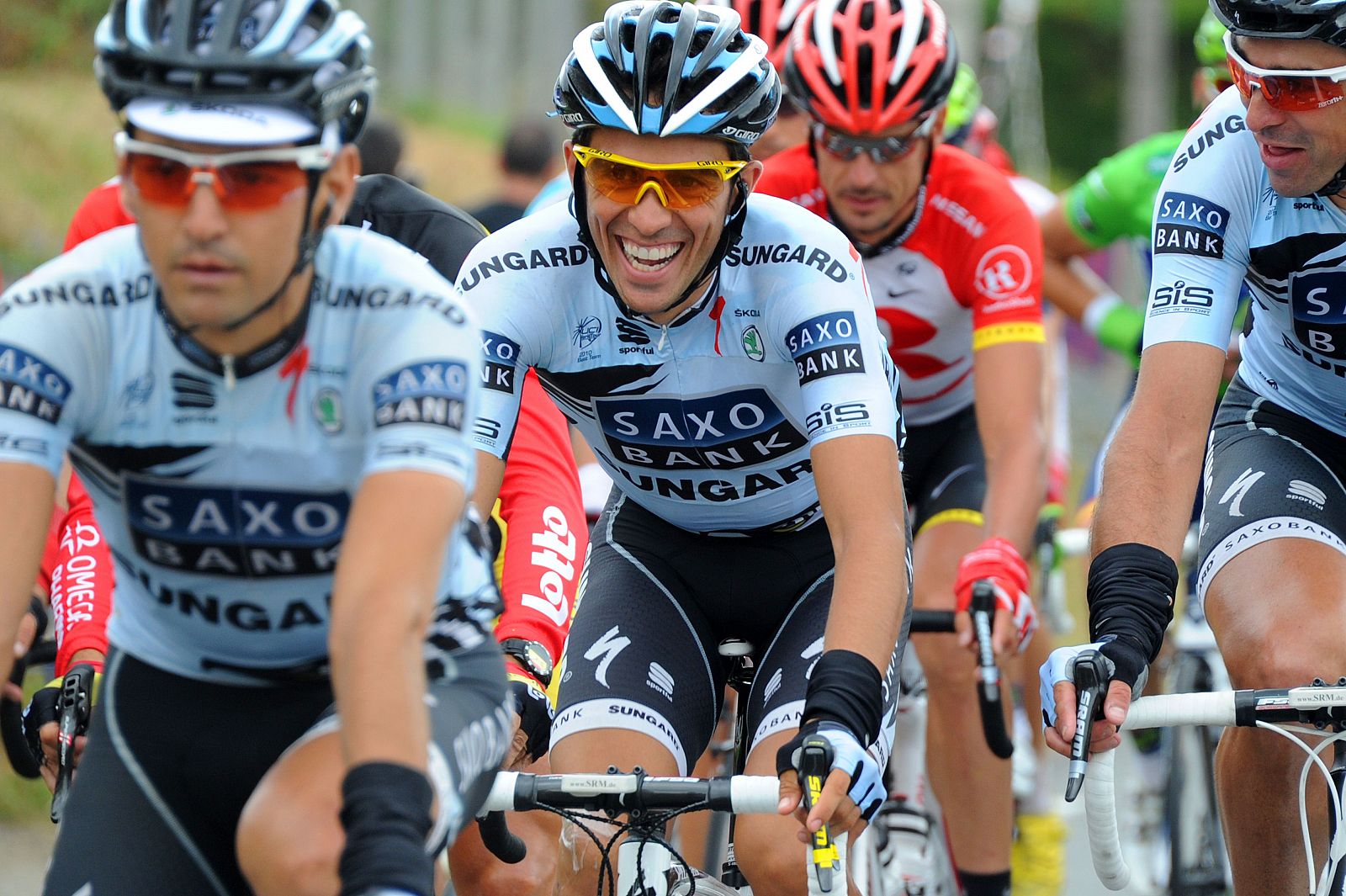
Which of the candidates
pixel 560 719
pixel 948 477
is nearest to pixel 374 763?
pixel 560 719

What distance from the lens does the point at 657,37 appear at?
4.61 m

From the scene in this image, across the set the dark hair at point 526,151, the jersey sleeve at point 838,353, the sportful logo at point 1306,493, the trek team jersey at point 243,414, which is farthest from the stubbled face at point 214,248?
the dark hair at point 526,151

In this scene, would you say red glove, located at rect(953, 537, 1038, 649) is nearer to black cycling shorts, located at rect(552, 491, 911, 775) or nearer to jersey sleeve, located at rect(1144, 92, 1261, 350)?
black cycling shorts, located at rect(552, 491, 911, 775)

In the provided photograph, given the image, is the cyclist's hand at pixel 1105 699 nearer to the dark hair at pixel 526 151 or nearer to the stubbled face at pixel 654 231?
the stubbled face at pixel 654 231

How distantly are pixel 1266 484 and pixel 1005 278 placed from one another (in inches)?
77.5

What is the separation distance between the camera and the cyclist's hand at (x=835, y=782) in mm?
3629

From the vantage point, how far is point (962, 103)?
926 centimetres

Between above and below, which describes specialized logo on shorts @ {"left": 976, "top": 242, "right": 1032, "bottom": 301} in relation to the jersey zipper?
below

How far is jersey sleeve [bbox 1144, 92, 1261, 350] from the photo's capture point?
14.8ft

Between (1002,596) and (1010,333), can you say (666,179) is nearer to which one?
(1002,596)

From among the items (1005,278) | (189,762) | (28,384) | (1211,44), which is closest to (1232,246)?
(1005,278)

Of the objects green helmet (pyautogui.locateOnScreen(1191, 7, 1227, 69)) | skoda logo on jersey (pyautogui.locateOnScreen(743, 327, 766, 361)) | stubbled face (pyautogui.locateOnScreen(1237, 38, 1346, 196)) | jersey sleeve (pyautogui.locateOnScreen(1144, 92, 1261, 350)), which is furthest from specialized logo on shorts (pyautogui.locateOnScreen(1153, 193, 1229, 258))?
green helmet (pyautogui.locateOnScreen(1191, 7, 1227, 69))

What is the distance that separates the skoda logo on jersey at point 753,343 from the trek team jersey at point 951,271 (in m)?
1.90

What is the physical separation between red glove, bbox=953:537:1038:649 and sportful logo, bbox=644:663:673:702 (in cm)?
114
